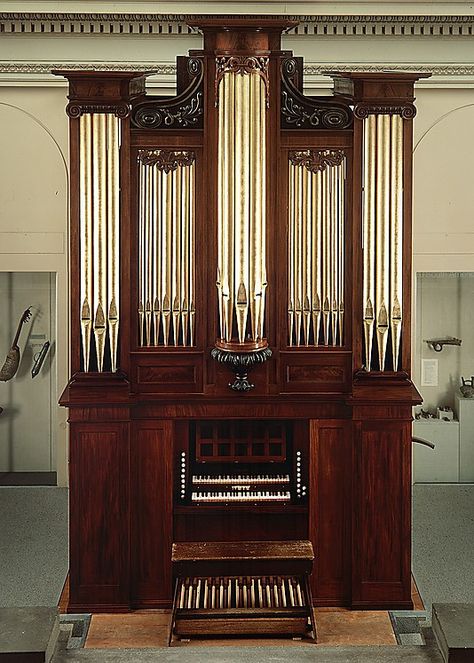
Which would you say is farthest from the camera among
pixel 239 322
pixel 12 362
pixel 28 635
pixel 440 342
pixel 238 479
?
pixel 440 342

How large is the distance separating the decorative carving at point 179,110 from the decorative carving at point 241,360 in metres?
1.59

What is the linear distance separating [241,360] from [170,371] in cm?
58

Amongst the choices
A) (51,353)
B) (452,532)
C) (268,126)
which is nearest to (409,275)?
(268,126)

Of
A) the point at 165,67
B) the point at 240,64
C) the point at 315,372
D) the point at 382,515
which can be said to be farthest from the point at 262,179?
the point at 165,67

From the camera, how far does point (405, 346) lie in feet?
21.7

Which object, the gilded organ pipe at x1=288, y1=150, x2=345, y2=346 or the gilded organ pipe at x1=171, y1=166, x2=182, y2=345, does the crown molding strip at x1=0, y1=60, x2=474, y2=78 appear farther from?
the gilded organ pipe at x1=171, y1=166, x2=182, y2=345

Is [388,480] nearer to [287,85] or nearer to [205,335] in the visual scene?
[205,335]

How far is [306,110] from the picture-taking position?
21.4 ft

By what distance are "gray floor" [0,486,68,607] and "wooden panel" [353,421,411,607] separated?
229 cm

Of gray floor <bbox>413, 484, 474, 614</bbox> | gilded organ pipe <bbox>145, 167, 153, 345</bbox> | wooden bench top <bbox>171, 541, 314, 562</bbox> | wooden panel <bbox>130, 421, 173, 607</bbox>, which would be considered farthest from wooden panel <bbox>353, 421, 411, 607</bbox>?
gilded organ pipe <bbox>145, 167, 153, 345</bbox>

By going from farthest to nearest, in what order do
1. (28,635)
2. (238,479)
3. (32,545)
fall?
1. (32,545)
2. (238,479)
3. (28,635)

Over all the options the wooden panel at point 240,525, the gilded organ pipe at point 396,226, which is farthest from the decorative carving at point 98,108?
the wooden panel at point 240,525

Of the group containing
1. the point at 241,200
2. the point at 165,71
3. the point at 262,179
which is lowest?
the point at 241,200

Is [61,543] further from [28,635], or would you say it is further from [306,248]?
[28,635]
